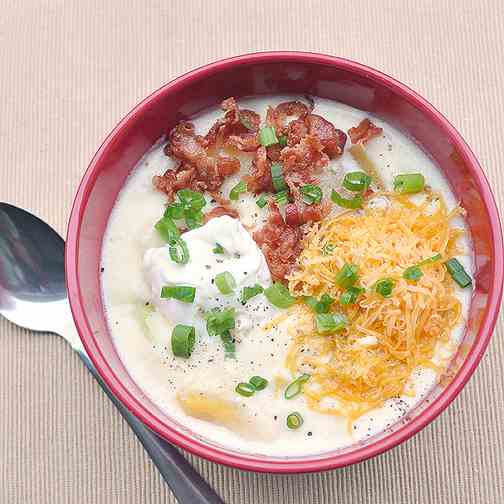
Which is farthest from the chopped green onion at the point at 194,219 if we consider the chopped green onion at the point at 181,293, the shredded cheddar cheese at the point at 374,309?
the shredded cheddar cheese at the point at 374,309

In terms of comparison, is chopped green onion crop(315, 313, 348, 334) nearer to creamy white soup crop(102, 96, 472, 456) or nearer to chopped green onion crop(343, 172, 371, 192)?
creamy white soup crop(102, 96, 472, 456)

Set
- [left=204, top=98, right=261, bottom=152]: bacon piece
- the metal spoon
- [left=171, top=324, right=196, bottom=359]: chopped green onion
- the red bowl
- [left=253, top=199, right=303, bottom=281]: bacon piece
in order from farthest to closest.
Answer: the metal spoon, [left=204, top=98, right=261, bottom=152]: bacon piece, [left=253, top=199, right=303, bottom=281]: bacon piece, [left=171, top=324, right=196, bottom=359]: chopped green onion, the red bowl

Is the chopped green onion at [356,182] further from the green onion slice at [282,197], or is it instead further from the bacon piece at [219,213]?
the bacon piece at [219,213]

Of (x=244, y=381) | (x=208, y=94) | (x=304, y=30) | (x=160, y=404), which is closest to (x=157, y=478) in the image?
(x=160, y=404)

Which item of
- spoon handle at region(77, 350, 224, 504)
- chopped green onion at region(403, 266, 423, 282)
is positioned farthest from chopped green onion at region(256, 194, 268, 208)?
spoon handle at region(77, 350, 224, 504)

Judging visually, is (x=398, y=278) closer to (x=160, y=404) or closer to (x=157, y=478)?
(x=160, y=404)

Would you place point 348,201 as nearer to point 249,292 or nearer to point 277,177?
point 277,177

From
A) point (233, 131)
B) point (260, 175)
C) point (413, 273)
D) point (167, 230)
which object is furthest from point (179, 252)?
point (413, 273)
